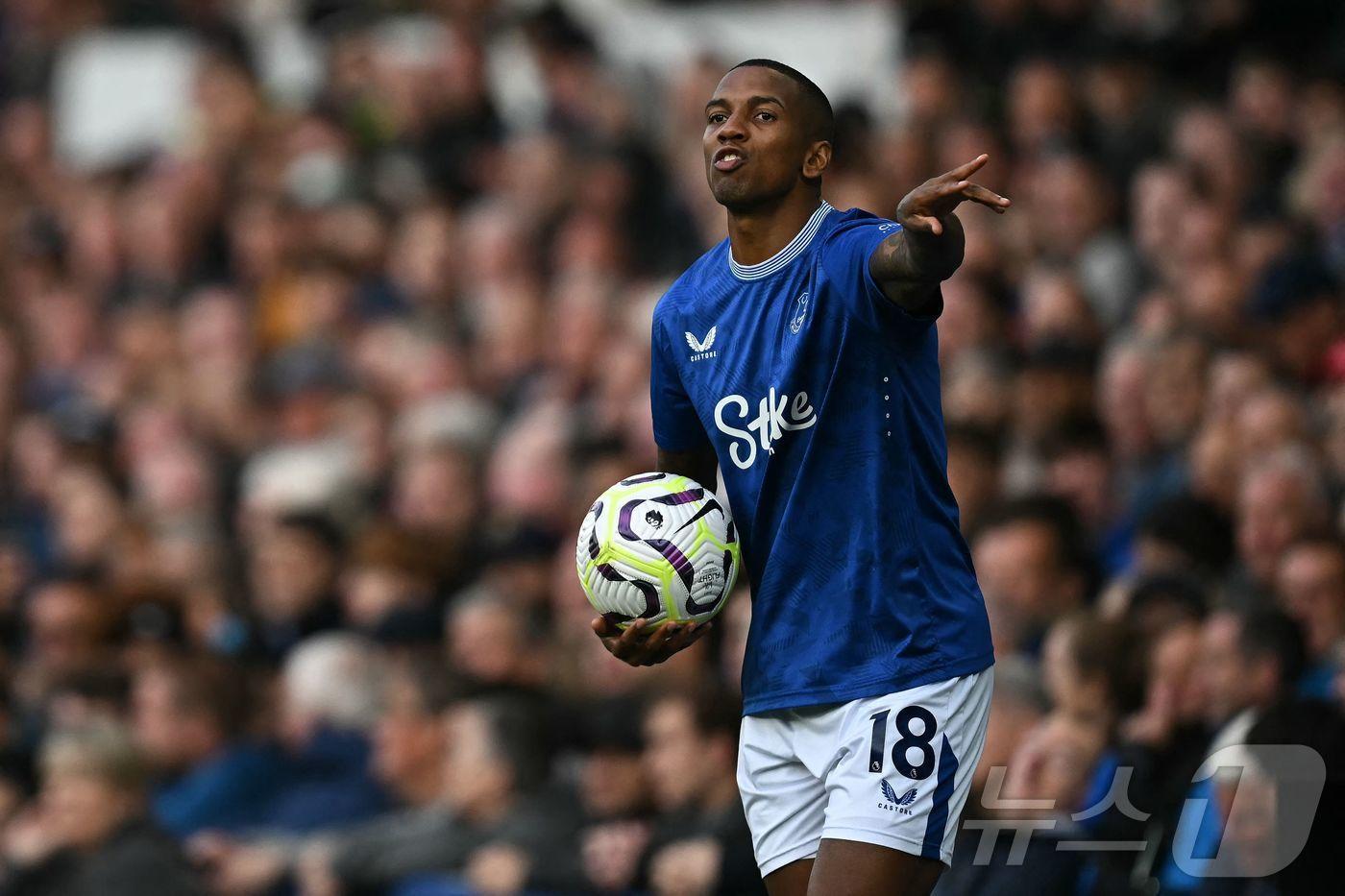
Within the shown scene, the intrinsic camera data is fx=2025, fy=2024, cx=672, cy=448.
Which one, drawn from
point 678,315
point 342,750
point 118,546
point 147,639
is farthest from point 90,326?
point 678,315

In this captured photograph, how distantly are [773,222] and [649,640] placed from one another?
3.22ft

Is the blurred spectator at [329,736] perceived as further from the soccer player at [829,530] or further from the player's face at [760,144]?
the player's face at [760,144]

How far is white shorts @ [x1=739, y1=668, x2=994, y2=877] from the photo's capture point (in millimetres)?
4312

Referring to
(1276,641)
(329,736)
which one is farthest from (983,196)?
(329,736)

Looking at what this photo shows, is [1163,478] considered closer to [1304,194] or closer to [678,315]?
[1304,194]

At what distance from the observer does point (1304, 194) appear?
28.6 feet

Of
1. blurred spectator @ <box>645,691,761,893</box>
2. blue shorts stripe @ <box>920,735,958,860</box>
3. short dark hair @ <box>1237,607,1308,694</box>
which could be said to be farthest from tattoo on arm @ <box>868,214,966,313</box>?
blurred spectator @ <box>645,691,761,893</box>

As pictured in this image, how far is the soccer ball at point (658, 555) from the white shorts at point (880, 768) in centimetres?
34

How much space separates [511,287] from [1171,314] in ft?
13.0

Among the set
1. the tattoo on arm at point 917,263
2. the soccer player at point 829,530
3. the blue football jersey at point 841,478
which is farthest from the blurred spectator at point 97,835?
the tattoo on arm at point 917,263

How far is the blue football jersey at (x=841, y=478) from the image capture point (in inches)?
173

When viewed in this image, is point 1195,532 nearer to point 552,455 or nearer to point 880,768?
Answer: point 880,768

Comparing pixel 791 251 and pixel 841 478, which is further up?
pixel 791 251

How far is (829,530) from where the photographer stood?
4469mm
